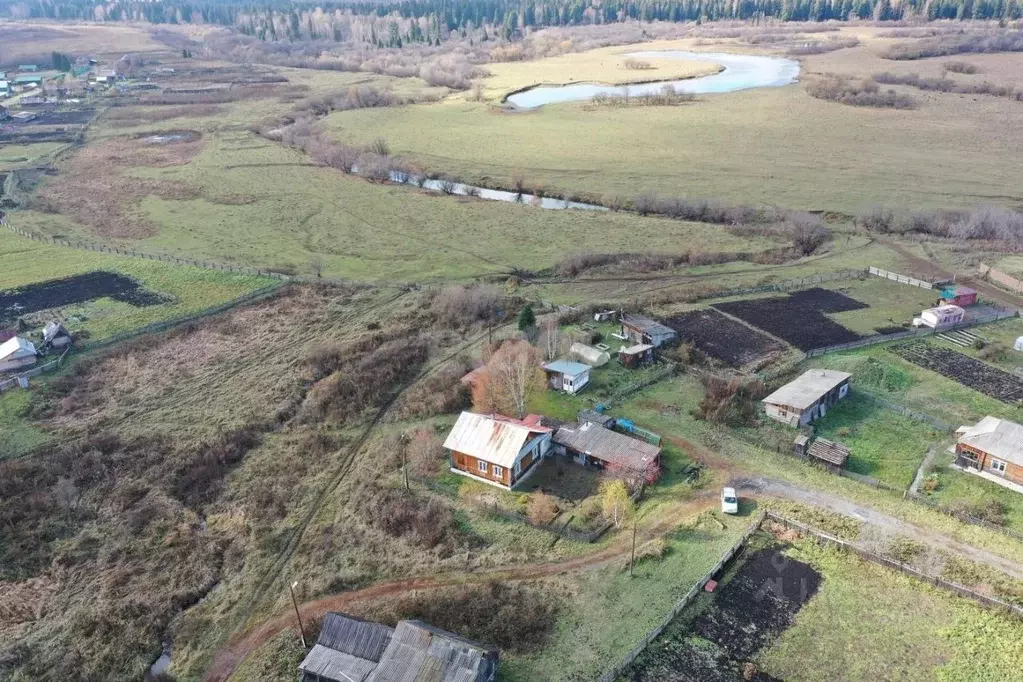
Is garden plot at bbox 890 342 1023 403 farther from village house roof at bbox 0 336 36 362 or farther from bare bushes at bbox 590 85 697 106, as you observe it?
bare bushes at bbox 590 85 697 106

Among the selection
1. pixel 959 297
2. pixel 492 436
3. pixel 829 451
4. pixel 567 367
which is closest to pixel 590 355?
pixel 567 367

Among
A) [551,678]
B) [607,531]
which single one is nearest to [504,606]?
[551,678]

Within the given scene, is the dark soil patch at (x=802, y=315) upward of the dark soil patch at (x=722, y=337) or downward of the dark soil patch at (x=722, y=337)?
upward

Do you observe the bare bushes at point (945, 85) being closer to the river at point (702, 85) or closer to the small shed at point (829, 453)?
the river at point (702, 85)

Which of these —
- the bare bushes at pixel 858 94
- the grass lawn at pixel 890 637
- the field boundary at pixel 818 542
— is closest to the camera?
the grass lawn at pixel 890 637

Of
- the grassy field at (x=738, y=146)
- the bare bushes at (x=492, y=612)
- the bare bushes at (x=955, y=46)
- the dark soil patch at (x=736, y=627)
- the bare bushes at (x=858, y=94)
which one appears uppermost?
the bare bushes at (x=955, y=46)

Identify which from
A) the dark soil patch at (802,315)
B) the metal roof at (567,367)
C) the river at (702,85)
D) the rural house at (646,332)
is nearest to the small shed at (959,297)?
the dark soil patch at (802,315)
